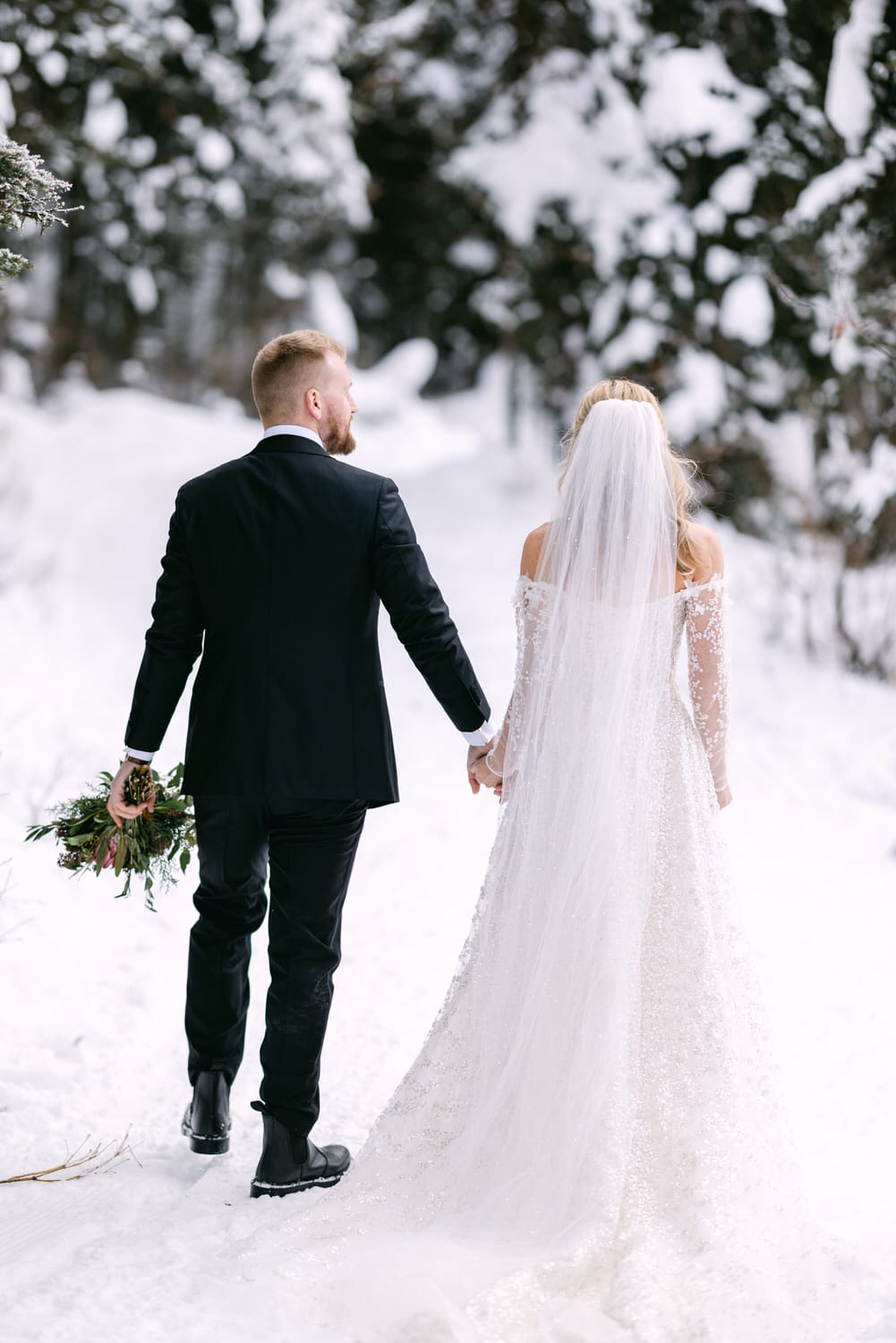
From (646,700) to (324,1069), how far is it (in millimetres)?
1881

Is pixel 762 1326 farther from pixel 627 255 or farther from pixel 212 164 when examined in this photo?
pixel 212 164

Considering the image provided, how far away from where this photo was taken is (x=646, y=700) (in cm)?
316

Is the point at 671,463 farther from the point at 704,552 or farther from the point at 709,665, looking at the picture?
the point at 709,665

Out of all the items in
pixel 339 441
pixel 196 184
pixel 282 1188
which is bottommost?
pixel 282 1188

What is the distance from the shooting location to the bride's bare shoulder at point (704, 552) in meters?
3.15

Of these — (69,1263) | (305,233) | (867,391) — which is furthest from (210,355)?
(69,1263)

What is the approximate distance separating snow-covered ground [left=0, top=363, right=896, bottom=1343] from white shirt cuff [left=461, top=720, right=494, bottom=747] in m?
1.24

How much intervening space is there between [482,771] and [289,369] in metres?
1.15

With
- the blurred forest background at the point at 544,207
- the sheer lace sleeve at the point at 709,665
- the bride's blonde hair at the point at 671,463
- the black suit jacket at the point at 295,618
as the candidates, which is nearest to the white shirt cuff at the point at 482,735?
the black suit jacket at the point at 295,618

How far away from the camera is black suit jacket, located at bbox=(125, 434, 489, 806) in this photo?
10.3 feet

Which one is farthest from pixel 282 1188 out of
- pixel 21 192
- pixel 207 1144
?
pixel 21 192

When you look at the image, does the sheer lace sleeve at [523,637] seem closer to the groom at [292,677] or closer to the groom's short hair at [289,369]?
the groom at [292,677]

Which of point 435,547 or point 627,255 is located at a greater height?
point 627,255

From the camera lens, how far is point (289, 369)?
324 cm
